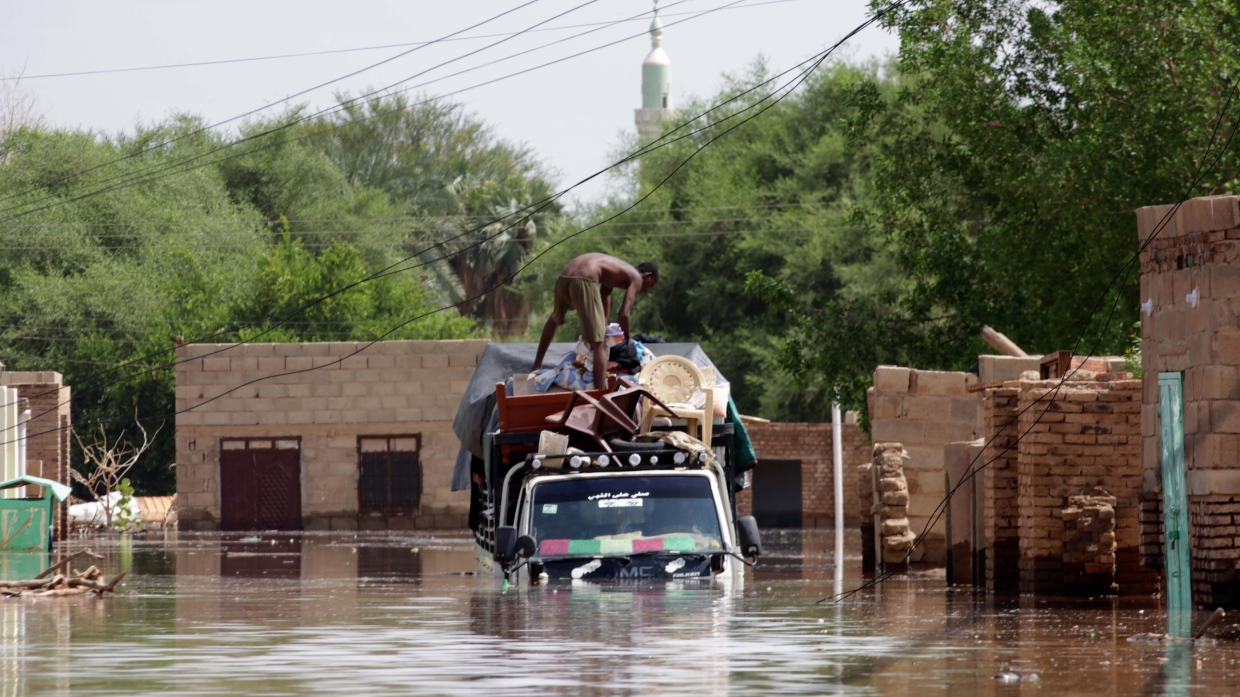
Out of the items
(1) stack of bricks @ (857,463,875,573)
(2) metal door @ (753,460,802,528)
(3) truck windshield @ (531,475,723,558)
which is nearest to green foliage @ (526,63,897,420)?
(2) metal door @ (753,460,802,528)

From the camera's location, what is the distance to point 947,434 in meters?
22.5

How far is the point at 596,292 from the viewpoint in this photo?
699 inches

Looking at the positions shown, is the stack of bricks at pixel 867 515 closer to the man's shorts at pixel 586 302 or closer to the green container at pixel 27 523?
the man's shorts at pixel 586 302

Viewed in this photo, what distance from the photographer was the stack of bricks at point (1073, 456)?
647 inches

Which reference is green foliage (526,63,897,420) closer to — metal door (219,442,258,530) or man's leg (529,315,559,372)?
metal door (219,442,258,530)

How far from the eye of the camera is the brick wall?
133 ft

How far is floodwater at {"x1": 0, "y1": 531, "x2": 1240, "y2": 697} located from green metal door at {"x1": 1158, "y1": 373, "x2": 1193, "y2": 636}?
28 centimetres

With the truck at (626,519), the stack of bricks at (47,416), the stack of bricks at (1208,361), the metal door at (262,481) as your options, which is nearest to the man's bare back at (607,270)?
the truck at (626,519)

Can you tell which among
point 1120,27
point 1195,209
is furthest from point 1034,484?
point 1120,27

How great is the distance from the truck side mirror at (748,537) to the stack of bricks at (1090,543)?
318 cm

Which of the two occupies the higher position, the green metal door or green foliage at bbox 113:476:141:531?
the green metal door

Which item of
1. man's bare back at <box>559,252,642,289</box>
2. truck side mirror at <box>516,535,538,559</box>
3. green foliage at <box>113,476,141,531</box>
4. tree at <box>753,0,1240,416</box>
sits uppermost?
tree at <box>753,0,1240,416</box>

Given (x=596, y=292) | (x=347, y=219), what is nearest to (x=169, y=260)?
(x=347, y=219)

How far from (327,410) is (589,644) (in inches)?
1205
